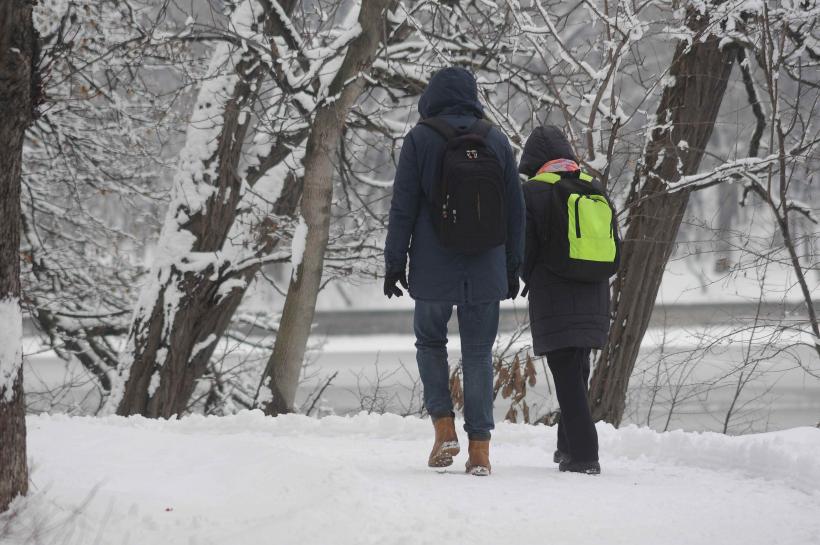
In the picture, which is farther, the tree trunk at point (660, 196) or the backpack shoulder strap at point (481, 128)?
the tree trunk at point (660, 196)

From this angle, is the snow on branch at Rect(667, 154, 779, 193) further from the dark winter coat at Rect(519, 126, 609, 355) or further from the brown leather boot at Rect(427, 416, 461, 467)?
the brown leather boot at Rect(427, 416, 461, 467)

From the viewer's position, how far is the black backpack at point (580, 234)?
14.1 feet

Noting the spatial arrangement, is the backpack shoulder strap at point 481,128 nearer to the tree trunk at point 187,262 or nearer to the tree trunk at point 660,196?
the tree trunk at point 660,196

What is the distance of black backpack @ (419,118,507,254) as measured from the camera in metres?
3.91

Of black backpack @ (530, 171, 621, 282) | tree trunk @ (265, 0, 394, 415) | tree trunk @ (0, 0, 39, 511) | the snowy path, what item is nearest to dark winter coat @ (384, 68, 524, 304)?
black backpack @ (530, 171, 621, 282)

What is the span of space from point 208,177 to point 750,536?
6.03 meters

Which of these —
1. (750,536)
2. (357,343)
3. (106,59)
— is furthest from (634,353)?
(357,343)

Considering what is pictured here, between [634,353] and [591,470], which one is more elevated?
[634,353]

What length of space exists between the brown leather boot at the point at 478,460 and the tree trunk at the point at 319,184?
2.73 meters

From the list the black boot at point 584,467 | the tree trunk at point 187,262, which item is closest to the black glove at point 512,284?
the black boot at point 584,467

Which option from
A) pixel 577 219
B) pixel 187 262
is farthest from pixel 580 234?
pixel 187 262

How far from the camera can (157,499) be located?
128 inches

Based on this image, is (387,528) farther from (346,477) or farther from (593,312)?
(593,312)

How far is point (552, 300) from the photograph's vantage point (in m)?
4.38
